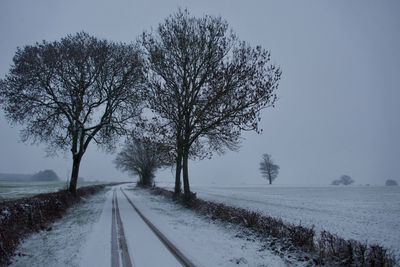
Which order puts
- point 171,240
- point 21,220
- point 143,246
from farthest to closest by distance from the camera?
1. point 21,220
2. point 171,240
3. point 143,246

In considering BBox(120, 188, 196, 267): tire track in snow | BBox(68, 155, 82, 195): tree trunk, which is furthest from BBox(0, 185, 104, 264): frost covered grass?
BBox(68, 155, 82, 195): tree trunk

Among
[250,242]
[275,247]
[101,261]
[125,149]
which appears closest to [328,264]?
[275,247]

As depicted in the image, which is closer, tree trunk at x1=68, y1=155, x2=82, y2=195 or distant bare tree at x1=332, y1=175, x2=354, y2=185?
tree trunk at x1=68, y1=155, x2=82, y2=195

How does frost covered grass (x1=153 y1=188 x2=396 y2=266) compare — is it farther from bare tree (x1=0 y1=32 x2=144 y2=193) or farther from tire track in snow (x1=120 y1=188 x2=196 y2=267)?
bare tree (x1=0 y1=32 x2=144 y2=193)

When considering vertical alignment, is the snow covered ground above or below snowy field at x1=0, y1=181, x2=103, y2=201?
below

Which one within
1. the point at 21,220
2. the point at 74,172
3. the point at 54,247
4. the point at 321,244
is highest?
the point at 74,172

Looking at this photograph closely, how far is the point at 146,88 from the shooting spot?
26.3 m

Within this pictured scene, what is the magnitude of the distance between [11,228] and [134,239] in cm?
456

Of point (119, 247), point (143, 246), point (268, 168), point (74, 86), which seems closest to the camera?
point (119, 247)

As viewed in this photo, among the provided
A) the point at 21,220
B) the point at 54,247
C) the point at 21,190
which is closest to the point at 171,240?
the point at 54,247

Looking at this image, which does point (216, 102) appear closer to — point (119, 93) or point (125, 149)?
point (119, 93)

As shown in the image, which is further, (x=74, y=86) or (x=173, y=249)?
(x=74, y=86)

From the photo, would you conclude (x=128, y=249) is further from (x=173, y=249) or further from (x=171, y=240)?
(x=171, y=240)

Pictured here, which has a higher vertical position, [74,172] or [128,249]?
[74,172]
